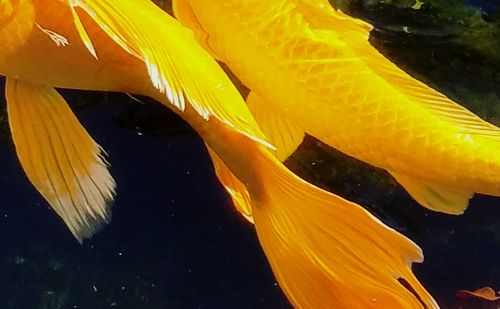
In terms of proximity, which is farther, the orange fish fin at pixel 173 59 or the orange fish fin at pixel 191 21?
the orange fish fin at pixel 191 21

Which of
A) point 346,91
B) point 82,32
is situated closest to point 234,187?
point 346,91

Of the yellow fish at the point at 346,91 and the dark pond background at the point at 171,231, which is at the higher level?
the yellow fish at the point at 346,91

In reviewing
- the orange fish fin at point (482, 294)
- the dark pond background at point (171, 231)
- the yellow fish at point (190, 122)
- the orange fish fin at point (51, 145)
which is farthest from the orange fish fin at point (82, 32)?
the orange fish fin at point (482, 294)

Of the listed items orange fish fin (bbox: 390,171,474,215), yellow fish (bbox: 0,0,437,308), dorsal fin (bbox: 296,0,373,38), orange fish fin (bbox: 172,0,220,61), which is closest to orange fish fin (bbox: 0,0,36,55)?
yellow fish (bbox: 0,0,437,308)

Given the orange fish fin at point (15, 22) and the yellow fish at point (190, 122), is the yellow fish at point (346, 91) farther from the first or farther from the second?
the orange fish fin at point (15, 22)

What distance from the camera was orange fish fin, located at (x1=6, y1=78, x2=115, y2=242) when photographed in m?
1.01

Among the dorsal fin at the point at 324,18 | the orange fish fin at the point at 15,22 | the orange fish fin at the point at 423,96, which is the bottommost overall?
the orange fish fin at the point at 15,22

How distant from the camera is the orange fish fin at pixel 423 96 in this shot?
990 mm

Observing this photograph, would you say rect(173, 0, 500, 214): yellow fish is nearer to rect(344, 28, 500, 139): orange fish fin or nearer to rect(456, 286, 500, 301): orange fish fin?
rect(344, 28, 500, 139): orange fish fin

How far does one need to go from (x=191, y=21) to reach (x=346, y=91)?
0.62ft

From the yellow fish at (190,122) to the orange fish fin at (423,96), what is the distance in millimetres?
144

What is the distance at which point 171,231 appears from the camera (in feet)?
3.74

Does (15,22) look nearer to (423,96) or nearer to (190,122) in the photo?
(190,122)

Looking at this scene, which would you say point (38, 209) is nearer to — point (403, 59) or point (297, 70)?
point (297, 70)
